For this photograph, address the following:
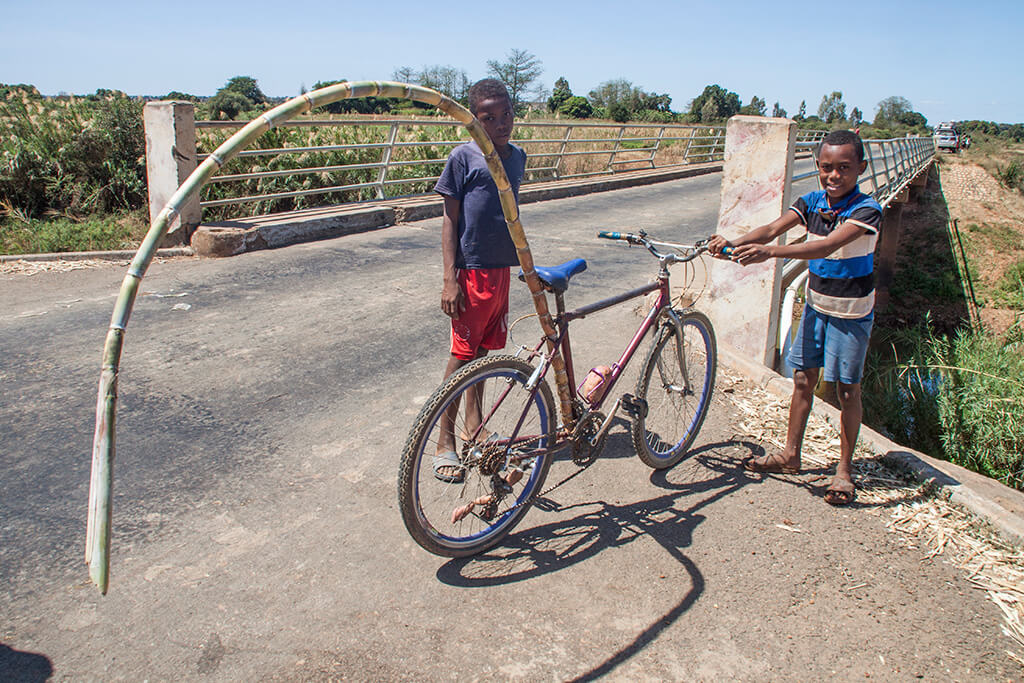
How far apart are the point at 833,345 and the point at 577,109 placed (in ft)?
196

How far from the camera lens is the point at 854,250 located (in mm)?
3508

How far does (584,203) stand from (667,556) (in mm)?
11908

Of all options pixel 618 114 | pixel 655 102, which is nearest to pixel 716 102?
pixel 655 102

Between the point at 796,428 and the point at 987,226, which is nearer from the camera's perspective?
the point at 796,428

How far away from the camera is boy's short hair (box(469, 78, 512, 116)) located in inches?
128

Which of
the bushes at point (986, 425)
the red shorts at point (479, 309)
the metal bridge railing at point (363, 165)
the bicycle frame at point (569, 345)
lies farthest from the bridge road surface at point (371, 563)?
the metal bridge railing at point (363, 165)

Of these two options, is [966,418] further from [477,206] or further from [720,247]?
[477,206]

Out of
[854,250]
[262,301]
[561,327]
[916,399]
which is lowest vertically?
[916,399]

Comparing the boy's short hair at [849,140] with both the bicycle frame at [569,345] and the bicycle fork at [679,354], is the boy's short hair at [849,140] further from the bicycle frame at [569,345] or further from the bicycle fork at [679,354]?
the bicycle fork at [679,354]

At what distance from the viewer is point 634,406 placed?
3.58m

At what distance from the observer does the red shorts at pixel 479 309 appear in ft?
11.4

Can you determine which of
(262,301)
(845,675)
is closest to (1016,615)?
(845,675)

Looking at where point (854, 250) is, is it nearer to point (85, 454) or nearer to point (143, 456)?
point (143, 456)

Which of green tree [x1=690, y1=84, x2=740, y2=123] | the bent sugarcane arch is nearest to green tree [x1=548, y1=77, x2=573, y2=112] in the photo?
green tree [x1=690, y1=84, x2=740, y2=123]
